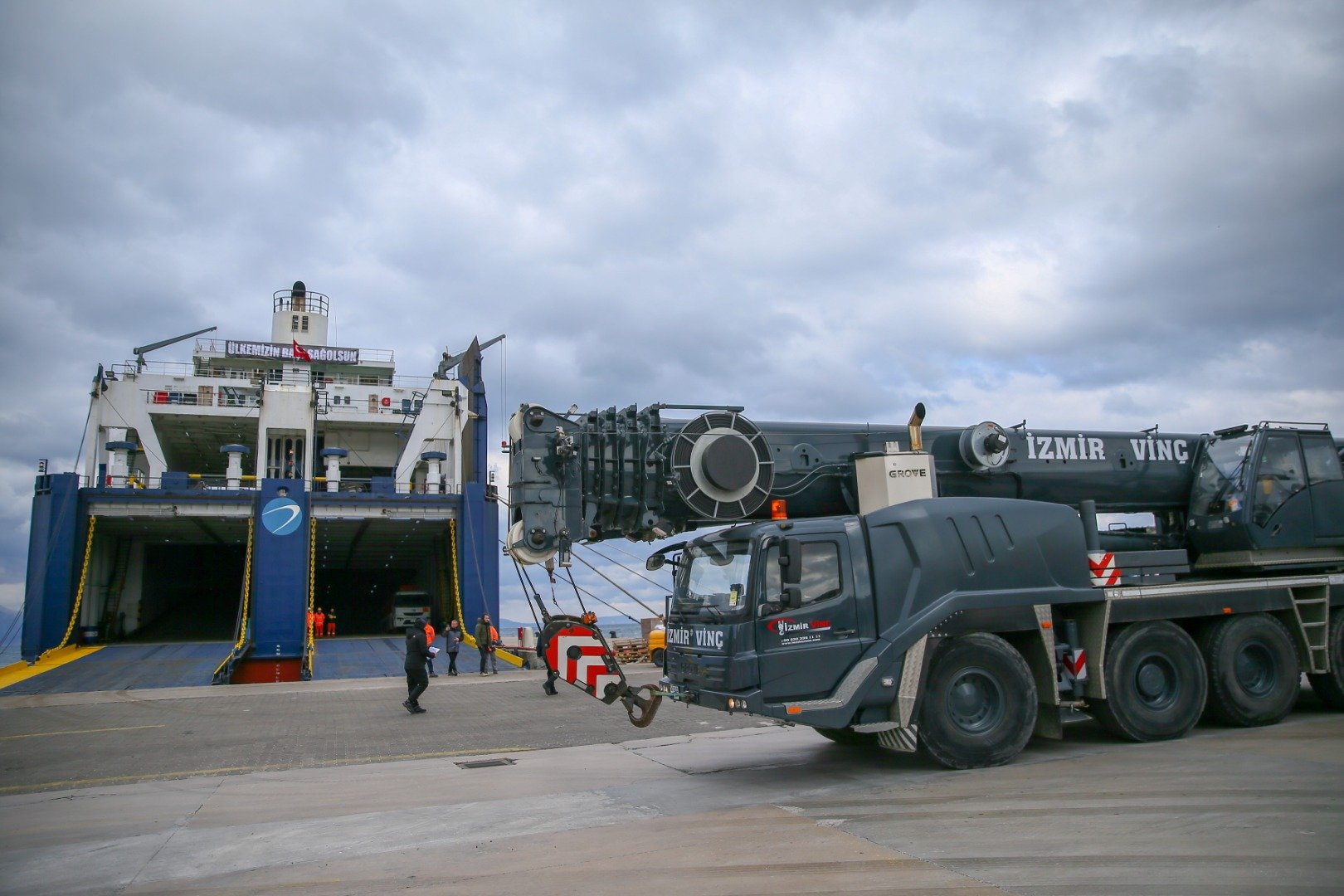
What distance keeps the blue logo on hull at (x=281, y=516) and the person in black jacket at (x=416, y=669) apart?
1396 centimetres

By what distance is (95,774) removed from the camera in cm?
998

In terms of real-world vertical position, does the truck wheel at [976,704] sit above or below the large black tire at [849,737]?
above

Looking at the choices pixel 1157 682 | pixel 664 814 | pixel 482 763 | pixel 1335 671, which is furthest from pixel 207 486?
pixel 1335 671

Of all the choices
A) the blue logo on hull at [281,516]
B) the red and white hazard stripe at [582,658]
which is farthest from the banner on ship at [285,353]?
the red and white hazard stripe at [582,658]

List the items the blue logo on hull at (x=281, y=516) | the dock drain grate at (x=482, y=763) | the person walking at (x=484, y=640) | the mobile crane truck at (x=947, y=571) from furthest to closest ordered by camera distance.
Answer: the blue logo on hull at (x=281, y=516) → the person walking at (x=484, y=640) → the dock drain grate at (x=482, y=763) → the mobile crane truck at (x=947, y=571)

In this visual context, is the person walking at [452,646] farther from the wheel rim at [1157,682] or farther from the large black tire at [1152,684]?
the wheel rim at [1157,682]

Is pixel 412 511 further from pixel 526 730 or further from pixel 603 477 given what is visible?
pixel 603 477

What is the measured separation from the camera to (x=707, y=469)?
885 centimetres

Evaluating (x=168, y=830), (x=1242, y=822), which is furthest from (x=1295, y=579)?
(x=168, y=830)

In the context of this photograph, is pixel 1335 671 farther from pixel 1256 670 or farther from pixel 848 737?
pixel 848 737

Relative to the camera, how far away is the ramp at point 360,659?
70.5ft

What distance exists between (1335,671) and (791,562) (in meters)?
8.08

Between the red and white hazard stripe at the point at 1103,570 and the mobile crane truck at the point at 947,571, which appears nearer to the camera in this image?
the mobile crane truck at the point at 947,571

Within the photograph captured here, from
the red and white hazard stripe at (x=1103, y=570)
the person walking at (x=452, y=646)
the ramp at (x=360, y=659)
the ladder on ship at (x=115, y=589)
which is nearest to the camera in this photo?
the red and white hazard stripe at (x=1103, y=570)
